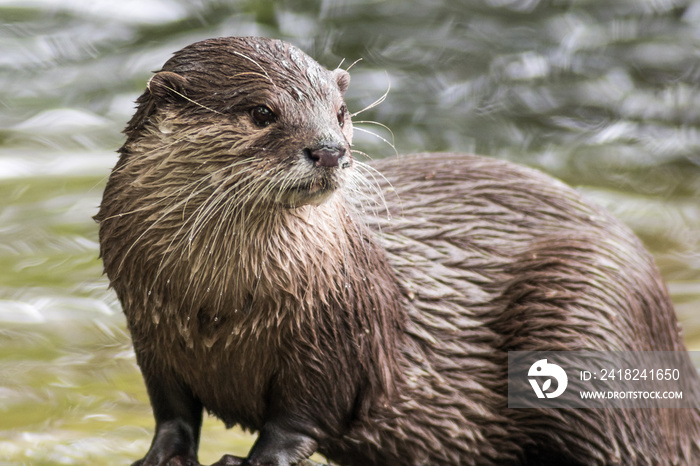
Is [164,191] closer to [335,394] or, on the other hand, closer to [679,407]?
[335,394]

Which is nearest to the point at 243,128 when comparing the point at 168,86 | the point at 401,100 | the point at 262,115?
the point at 262,115

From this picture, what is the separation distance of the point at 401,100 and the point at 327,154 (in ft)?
14.4

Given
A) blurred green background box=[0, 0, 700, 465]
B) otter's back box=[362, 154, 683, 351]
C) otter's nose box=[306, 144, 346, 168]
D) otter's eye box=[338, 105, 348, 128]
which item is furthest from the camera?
blurred green background box=[0, 0, 700, 465]

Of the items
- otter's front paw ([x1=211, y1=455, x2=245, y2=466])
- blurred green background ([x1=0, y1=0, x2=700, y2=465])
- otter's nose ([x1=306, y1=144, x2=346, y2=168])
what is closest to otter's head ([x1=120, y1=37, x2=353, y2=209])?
otter's nose ([x1=306, y1=144, x2=346, y2=168])

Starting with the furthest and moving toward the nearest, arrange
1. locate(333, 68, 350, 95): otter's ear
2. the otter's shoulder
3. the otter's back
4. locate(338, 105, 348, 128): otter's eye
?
the otter's shoulder, the otter's back, locate(333, 68, 350, 95): otter's ear, locate(338, 105, 348, 128): otter's eye

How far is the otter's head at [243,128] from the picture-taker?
278 centimetres

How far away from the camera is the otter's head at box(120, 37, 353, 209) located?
2775mm

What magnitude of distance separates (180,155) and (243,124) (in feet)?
0.61

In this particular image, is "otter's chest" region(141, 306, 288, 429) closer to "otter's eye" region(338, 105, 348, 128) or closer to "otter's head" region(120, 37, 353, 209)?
"otter's head" region(120, 37, 353, 209)

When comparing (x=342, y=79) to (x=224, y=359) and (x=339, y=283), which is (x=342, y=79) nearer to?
(x=339, y=283)

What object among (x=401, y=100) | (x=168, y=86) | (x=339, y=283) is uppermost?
(x=401, y=100)

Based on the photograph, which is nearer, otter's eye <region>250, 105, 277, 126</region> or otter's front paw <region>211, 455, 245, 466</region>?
otter's eye <region>250, 105, 277, 126</region>

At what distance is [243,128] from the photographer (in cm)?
286

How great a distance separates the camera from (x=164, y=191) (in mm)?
2936
